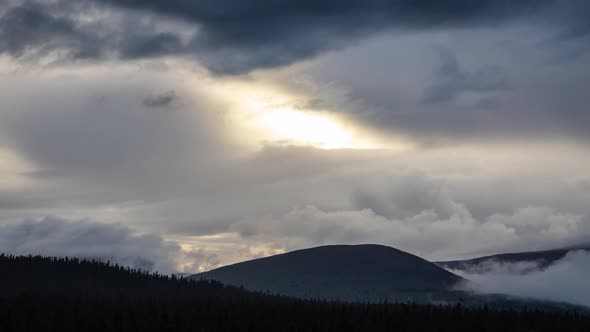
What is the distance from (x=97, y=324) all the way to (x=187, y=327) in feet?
72.8

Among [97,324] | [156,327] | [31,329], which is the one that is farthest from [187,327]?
[31,329]

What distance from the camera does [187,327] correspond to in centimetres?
19688

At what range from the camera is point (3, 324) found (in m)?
197

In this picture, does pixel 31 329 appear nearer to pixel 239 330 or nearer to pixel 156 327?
pixel 156 327

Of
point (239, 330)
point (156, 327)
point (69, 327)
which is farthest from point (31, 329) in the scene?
point (239, 330)

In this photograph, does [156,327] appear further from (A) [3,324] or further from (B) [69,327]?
(A) [3,324]

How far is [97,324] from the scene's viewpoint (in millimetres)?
196750

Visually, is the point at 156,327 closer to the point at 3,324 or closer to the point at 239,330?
the point at 239,330

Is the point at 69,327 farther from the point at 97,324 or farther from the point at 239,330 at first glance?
the point at 239,330

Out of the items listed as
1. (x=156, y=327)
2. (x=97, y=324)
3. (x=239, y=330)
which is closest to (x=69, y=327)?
(x=97, y=324)

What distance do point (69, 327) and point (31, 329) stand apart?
11078 millimetres

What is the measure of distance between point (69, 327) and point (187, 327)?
29.4 metres

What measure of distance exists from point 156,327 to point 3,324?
37.8 metres

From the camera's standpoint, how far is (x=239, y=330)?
198m
